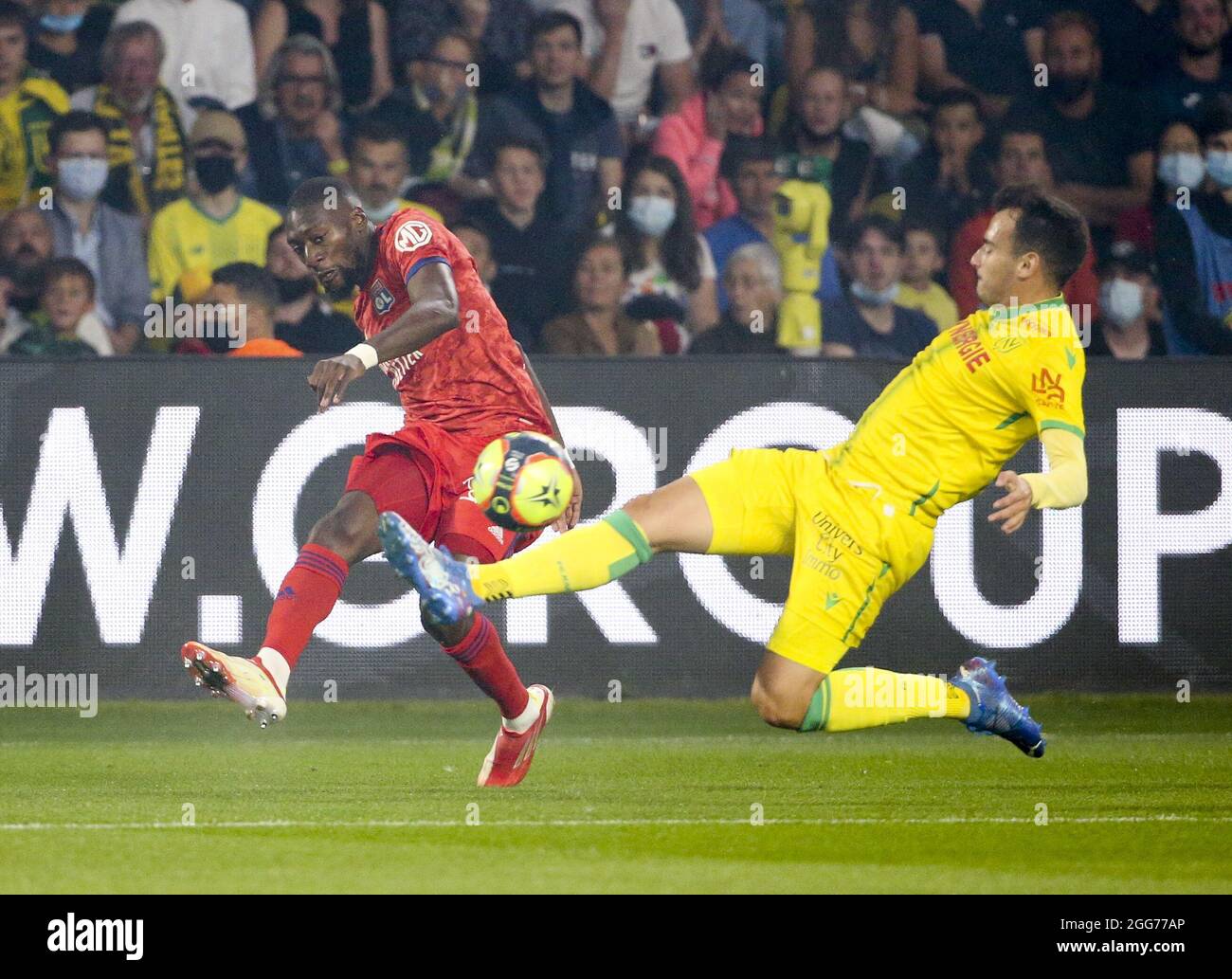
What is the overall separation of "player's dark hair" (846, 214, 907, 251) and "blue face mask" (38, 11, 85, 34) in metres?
4.01

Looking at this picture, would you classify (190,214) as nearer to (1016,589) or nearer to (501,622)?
(501,622)

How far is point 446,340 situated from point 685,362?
7.06 ft

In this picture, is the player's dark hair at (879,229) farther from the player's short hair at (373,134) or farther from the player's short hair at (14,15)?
the player's short hair at (14,15)

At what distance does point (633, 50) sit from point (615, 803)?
5.04 metres

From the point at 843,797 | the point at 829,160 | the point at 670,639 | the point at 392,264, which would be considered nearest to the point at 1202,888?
the point at 843,797

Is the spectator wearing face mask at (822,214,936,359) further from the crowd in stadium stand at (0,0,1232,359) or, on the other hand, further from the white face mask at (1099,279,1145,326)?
the white face mask at (1099,279,1145,326)

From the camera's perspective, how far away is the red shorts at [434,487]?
621 cm

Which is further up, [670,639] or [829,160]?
[829,160]

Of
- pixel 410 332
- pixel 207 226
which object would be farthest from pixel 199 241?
pixel 410 332

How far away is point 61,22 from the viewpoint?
9828 millimetres

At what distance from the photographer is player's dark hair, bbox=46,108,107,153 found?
949 centimetres

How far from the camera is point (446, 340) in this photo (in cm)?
661

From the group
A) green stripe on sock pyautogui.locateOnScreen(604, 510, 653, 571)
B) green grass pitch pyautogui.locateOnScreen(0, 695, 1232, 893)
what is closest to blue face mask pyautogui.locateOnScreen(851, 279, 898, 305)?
green grass pitch pyautogui.locateOnScreen(0, 695, 1232, 893)
